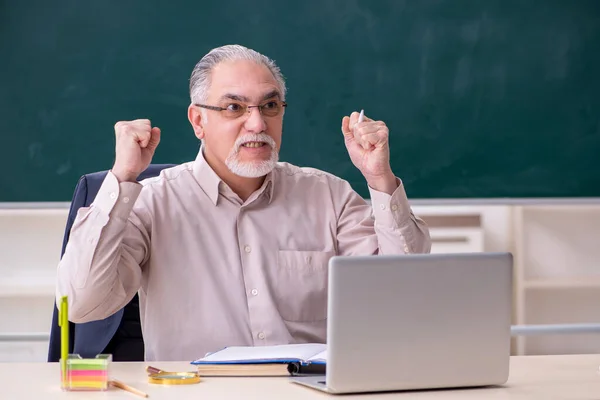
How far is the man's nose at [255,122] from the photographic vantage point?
233cm

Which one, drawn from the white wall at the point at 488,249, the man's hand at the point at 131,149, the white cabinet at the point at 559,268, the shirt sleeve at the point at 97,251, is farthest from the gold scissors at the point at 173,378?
the white cabinet at the point at 559,268

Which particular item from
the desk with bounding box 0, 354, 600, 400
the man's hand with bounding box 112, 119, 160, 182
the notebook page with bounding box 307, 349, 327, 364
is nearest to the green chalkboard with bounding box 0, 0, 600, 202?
the man's hand with bounding box 112, 119, 160, 182

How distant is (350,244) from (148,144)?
1.95ft

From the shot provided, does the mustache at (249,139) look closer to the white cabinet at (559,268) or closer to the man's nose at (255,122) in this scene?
the man's nose at (255,122)

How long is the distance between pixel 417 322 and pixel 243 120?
100 cm

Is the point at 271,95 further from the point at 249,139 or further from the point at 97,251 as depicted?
the point at 97,251

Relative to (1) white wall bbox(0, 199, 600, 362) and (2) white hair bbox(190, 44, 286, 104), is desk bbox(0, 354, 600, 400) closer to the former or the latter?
(2) white hair bbox(190, 44, 286, 104)

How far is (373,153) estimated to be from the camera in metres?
2.27

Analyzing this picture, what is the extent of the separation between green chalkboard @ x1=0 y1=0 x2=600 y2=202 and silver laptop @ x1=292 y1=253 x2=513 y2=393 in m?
2.62

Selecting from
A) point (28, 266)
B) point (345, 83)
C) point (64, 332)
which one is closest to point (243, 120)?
point (64, 332)

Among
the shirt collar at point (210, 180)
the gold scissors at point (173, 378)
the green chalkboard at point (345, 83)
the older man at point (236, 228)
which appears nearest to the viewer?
the gold scissors at point (173, 378)

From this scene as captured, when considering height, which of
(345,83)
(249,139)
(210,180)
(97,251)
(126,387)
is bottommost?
(126,387)

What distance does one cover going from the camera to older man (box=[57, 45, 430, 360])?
7.32ft

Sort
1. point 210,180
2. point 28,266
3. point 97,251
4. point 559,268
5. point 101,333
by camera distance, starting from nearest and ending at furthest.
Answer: point 97,251 → point 101,333 → point 210,180 → point 28,266 → point 559,268
